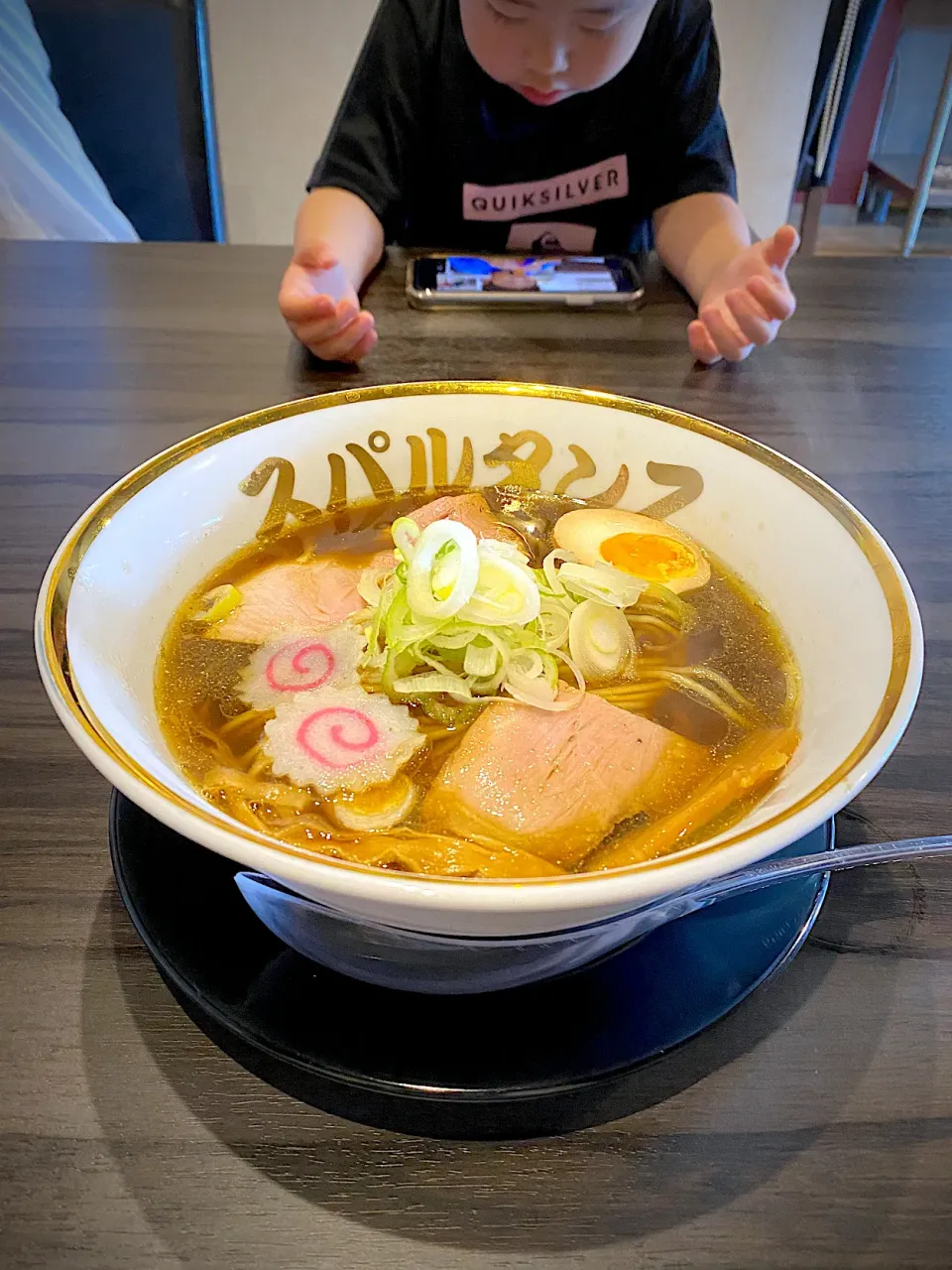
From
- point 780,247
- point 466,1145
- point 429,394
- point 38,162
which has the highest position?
point 780,247

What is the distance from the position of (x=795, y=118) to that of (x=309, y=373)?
3024 millimetres

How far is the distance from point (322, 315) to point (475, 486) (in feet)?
1.68

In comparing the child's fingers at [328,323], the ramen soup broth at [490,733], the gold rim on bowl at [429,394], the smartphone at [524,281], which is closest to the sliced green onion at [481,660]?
the ramen soup broth at [490,733]

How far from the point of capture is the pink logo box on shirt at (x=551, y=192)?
2.06 metres

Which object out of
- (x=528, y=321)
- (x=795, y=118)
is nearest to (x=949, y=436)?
(x=528, y=321)

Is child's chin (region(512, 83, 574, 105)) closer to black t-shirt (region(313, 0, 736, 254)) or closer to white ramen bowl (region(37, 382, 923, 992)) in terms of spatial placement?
black t-shirt (region(313, 0, 736, 254))

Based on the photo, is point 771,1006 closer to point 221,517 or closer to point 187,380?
point 221,517

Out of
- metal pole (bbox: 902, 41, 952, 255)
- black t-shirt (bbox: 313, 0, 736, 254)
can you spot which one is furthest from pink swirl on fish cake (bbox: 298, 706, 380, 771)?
metal pole (bbox: 902, 41, 952, 255)

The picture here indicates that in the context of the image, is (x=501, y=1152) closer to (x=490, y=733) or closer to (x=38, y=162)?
(x=490, y=733)

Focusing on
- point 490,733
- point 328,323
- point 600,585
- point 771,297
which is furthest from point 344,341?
point 490,733

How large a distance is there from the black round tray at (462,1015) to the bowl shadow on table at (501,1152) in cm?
1

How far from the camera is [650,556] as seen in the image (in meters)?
0.95

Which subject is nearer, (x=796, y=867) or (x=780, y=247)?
(x=796, y=867)

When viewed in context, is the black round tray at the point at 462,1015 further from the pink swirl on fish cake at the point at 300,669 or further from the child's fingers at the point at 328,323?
the child's fingers at the point at 328,323
